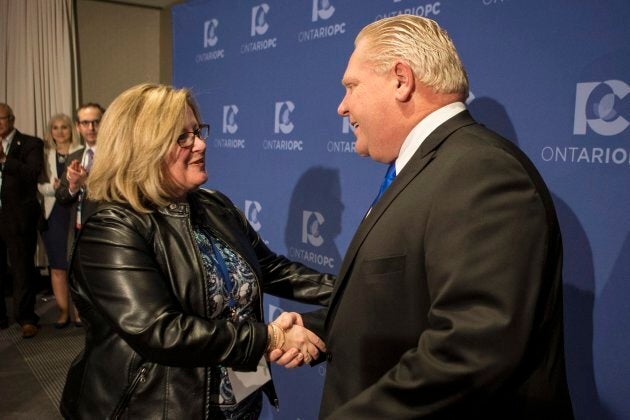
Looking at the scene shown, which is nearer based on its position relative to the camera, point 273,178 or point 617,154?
point 617,154

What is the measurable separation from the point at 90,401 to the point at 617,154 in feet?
5.13

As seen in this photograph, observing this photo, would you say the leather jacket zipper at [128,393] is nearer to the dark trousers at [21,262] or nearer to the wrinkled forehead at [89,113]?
the wrinkled forehead at [89,113]

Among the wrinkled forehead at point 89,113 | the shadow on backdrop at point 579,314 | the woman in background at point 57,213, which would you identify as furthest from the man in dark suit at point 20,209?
the shadow on backdrop at point 579,314

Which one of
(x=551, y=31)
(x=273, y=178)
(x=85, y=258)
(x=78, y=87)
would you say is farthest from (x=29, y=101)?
(x=551, y=31)

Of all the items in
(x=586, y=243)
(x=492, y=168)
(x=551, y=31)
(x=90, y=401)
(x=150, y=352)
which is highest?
(x=551, y=31)

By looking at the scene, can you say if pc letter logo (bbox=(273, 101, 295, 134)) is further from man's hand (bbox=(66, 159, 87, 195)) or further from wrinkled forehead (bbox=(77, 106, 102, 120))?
wrinkled forehead (bbox=(77, 106, 102, 120))

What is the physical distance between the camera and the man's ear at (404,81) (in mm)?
1104

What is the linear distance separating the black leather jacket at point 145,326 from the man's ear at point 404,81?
70cm

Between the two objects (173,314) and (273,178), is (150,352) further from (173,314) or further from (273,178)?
(273,178)

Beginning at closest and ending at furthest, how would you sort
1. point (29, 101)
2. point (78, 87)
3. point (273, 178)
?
point (273, 178) → point (29, 101) → point (78, 87)

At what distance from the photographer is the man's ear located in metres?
1.10

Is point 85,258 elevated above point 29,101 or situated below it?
below

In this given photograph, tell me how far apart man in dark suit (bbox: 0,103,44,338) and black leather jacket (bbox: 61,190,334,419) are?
324 cm

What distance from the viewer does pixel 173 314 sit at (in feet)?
4.35
